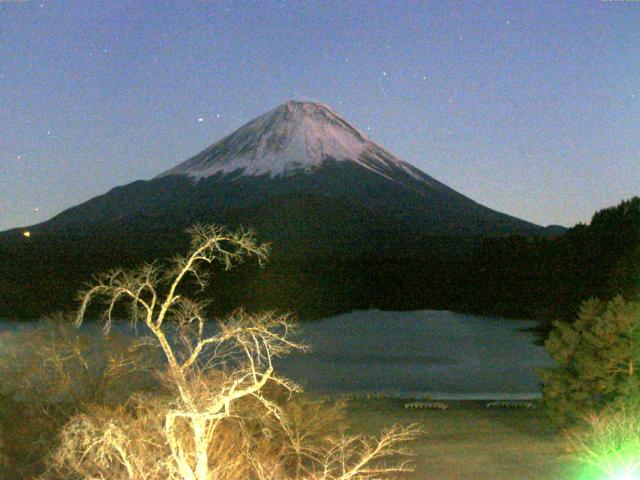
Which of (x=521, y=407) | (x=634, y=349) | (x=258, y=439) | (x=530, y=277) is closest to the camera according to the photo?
(x=258, y=439)

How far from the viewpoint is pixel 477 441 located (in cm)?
1248

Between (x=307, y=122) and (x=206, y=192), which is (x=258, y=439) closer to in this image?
(x=206, y=192)

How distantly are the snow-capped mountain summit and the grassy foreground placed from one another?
56.5 metres

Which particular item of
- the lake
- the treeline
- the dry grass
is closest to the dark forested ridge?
the treeline

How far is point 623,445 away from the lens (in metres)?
9.52

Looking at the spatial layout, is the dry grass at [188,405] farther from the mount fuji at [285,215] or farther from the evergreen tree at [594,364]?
the mount fuji at [285,215]

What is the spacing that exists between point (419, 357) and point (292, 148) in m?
42.4

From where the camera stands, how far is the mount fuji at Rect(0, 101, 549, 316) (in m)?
56.2

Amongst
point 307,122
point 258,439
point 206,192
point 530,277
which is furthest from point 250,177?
point 258,439

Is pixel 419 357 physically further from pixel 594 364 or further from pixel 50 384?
pixel 50 384

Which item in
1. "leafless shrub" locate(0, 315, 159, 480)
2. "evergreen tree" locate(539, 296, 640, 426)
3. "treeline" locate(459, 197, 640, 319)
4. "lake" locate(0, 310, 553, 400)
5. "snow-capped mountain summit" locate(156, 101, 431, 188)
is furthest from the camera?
"snow-capped mountain summit" locate(156, 101, 431, 188)

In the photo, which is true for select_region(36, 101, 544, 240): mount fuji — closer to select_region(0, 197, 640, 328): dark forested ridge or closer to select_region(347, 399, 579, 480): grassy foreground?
select_region(0, 197, 640, 328): dark forested ridge

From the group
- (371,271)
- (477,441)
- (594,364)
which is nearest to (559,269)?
(371,271)

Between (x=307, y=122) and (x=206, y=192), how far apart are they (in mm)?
16872
